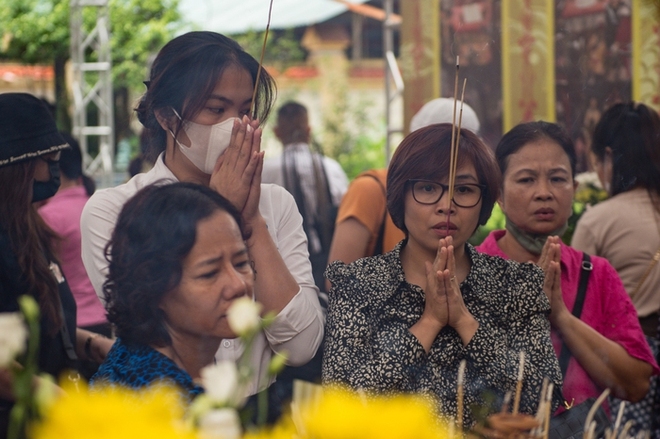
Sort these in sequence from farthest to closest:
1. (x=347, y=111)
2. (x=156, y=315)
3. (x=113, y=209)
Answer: (x=347, y=111) < (x=113, y=209) < (x=156, y=315)

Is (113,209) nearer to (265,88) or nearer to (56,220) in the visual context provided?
(265,88)

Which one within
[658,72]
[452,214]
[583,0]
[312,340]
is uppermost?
[583,0]

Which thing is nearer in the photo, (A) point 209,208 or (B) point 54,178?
(A) point 209,208

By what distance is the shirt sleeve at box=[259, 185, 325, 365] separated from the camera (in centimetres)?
181

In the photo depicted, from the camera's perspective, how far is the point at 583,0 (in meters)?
4.00

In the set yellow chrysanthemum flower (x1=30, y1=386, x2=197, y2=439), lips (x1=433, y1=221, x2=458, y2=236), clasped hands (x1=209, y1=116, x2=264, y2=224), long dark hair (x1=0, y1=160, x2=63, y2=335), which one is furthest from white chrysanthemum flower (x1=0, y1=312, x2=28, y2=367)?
long dark hair (x1=0, y1=160, x2=63, y2=335)

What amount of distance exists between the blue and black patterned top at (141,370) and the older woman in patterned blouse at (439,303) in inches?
17.9

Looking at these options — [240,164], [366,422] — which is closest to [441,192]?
[240,164]

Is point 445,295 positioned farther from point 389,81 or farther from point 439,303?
point 389,81

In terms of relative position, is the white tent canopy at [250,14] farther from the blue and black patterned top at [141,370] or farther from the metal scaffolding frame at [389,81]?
the blue and black patterned top at [141,370]

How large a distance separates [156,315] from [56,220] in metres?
2.34

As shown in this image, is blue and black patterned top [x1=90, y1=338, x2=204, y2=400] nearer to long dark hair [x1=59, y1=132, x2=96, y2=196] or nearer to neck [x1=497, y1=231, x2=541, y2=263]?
neck [x1=497, y1=231, x2=541, y2=263]

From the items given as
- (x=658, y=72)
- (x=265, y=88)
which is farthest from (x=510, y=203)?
(x=658, y=72)

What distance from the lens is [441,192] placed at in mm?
1963
